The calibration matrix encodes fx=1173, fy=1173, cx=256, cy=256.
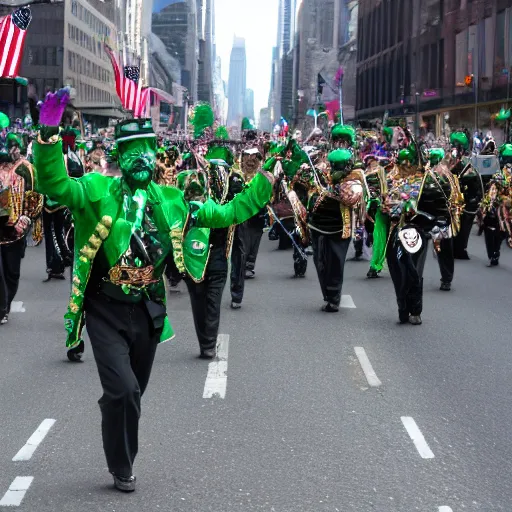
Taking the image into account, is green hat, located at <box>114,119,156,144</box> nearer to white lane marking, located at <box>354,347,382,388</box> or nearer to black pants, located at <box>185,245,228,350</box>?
white lane marking, located at <box>354,347,382,388</box>

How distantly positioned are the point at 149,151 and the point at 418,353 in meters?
5.09

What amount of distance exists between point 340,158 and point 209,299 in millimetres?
3265

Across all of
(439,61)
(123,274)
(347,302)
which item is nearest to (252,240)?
(347,302)

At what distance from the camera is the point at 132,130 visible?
601 cm

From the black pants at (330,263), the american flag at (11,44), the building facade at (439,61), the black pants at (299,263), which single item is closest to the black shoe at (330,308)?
the black pants at (330,263)

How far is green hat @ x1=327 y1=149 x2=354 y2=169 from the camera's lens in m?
13.0

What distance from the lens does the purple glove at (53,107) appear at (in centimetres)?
542

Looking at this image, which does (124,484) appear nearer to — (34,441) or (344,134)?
(34,441)

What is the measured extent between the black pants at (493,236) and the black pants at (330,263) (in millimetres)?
5570

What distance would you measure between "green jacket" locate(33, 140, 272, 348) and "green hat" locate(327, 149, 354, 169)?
263 inches

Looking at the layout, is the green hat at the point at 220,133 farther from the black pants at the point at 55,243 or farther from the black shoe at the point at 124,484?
the black shoe at the point at 124,484

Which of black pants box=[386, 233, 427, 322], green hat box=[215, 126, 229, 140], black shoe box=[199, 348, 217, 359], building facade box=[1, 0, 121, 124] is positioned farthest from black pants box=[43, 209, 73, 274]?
building facade box=[1, 0, 121, 124]

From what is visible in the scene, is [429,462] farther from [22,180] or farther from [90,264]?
[22,180]

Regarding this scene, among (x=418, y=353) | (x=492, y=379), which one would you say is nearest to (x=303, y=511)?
(x=492, y=379)
